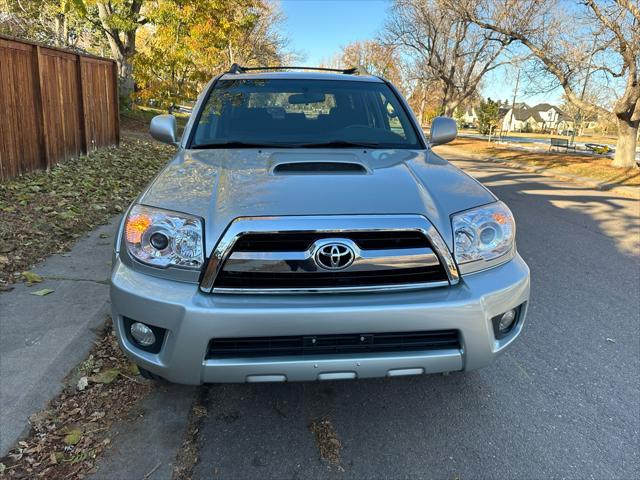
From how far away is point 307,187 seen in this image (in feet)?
7.54

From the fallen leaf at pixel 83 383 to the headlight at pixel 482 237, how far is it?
2128 mm

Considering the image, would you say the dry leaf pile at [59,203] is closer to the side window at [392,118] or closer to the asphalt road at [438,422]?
the asphalt road at [438,422]

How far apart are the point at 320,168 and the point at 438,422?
146 centimetres

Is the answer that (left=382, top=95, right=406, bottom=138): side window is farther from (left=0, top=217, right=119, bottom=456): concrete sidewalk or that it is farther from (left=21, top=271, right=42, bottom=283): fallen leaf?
(left=21, top=271, right=42, bottom=283): fallen leaf

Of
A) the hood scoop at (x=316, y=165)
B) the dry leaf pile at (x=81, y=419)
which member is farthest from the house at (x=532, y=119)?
the dry leaf pile at (x=81, y=419)

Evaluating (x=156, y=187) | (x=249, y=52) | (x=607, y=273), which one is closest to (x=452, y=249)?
(x=156, y=187)

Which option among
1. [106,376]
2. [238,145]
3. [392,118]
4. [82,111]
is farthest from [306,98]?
[82,111]

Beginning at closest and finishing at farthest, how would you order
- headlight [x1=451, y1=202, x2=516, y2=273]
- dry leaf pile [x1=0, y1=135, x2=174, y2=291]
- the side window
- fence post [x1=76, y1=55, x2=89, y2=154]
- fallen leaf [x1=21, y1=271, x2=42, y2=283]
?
1. headlight [x1=451, y1=202, x2=516, y2=273]
2. the side window
3. fallen leaf [x1=21, y1=271, x2=42, y2=283]
4. dry leaf pile [x1=0, y1=135, x2=174, y2=291]
5. fence post [x1=76, y1=55, x2=89, y2=154]

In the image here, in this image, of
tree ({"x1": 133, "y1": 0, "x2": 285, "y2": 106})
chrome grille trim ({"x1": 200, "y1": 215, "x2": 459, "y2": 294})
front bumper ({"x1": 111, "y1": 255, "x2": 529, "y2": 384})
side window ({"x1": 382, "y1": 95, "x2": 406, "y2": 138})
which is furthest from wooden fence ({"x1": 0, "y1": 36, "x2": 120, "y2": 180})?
chrome grille trim ({"x1": 200, "y1": 215, "x2": 459, "y2": 294})

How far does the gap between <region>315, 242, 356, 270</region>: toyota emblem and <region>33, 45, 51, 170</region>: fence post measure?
7115 millimetres

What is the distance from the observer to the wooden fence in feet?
22.1

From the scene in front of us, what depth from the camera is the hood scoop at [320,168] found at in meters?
2.53

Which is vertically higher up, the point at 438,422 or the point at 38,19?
the point at 38,19

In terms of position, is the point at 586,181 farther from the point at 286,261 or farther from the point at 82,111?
the point at 286,261
